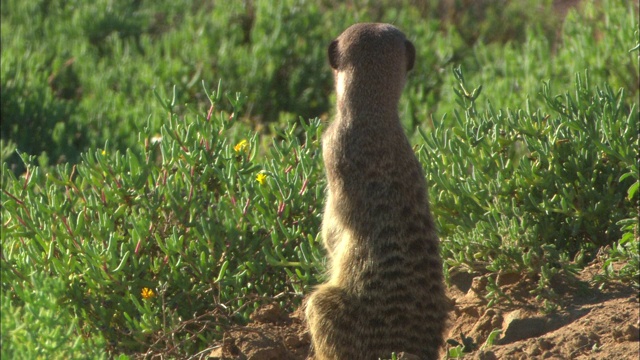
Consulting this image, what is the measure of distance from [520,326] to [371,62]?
1171 millimetres

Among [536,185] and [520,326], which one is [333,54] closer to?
[536,185]

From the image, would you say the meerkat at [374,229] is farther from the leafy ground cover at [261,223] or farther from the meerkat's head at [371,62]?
the leafy ground cover at [261,223]

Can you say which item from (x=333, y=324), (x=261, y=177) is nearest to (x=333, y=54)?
(x=261, y=177)

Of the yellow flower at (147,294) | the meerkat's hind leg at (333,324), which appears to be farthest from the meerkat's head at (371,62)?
the yellow flower at (147,294)

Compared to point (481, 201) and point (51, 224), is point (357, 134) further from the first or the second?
point (51, 224)

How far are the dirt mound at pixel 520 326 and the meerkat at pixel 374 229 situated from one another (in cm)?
28

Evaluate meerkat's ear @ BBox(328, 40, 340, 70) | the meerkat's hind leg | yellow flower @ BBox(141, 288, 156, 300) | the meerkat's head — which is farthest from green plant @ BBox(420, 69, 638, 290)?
yellow flower @ BBox(141, 288, 156, 300)

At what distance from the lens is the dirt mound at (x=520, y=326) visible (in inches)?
134

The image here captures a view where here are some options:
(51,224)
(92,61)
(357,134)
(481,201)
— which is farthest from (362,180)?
(92,61)

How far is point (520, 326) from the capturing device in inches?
146

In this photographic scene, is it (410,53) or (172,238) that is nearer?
(172,238)

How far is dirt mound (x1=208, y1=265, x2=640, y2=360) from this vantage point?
3410 millimetres

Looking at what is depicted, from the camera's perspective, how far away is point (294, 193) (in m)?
4.16

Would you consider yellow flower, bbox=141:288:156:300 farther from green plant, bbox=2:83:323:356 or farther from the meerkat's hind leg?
the meerkat's hind leg
